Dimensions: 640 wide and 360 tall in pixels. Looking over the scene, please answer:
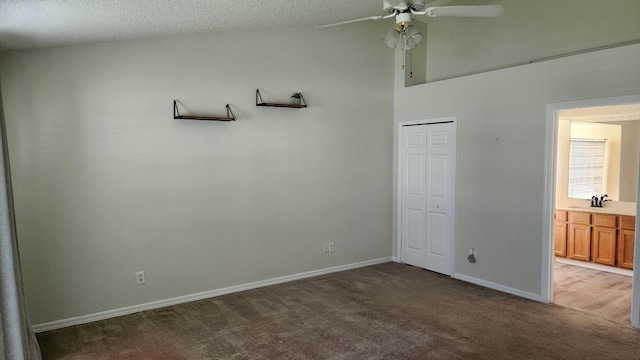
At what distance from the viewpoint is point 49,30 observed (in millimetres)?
3125

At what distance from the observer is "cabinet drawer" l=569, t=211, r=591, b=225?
5656 millimetres

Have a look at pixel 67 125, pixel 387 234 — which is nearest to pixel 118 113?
pixel 67 125

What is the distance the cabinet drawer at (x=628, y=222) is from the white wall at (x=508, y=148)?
1806mm

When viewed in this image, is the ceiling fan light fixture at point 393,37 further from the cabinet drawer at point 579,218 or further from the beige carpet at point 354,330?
the cabinet drawer at point 579,218

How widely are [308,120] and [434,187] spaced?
72.6 inches

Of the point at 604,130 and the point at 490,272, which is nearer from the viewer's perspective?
the point at 490,272

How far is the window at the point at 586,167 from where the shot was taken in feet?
19.5

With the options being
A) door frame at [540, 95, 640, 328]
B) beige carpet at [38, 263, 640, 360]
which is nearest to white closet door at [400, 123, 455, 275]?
beige carpet at [38, 263, 640, 360]

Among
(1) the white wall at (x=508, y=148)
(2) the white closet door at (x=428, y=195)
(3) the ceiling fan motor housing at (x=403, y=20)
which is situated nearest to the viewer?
(3) the ceiling fan motor housing at (x=403, y=20)

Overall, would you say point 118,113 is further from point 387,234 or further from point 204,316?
point 387,234

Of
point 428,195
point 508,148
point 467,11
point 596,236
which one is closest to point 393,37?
point 467,11

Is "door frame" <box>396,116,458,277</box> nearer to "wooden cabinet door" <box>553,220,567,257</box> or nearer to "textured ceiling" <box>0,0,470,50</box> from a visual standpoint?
"textured ceiling" <box>0,0,470,50</box>

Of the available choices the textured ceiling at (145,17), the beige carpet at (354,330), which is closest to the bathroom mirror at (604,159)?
the beige carpet at (354,330)

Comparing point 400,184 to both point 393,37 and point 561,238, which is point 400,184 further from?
point 393,37
